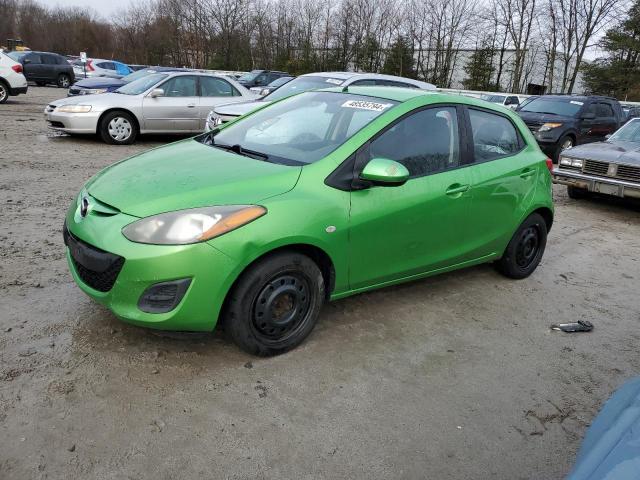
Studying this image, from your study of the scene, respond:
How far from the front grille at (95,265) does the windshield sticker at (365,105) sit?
201 cm

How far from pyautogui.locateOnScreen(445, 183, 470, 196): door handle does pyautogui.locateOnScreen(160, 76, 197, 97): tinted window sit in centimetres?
841

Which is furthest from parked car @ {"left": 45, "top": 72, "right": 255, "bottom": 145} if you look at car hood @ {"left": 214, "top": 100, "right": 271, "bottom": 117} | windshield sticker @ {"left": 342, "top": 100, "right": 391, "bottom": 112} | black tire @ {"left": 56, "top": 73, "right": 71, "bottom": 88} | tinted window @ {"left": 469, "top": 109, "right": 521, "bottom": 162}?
black tire @ {"left": 56, "top": 73, "right": 71, "bottom": 88}

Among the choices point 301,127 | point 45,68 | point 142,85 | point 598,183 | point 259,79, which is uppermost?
point 259,79

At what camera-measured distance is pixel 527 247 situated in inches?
194

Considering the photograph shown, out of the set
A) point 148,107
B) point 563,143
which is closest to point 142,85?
point 148,107

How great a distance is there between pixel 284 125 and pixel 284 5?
165 feet

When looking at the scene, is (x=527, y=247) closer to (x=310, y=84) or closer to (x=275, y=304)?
(x=275, y=304)

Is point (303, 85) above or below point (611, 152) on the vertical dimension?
above

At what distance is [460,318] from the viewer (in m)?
4.04

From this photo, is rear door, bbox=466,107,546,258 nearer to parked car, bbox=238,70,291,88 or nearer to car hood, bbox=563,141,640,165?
car hood, bbox=563,141,640,165

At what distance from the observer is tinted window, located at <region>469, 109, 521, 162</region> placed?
421 centimetres

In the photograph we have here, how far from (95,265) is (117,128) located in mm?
8346

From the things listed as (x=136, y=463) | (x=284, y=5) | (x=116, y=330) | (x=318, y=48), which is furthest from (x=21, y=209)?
(x=284, y=5)

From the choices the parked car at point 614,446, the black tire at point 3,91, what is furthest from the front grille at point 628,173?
the black tire at point 3,91
